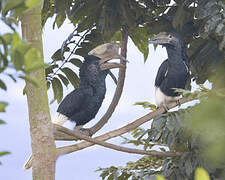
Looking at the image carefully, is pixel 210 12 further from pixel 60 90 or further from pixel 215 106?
pixel 215 106

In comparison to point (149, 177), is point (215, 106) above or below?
above

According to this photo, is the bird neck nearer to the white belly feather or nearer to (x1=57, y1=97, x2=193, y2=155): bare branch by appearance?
the white belly feather

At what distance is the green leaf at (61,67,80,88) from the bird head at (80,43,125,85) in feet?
0.61

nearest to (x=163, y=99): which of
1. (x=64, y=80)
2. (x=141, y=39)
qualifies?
(x=141, y=39)

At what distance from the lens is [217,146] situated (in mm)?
452

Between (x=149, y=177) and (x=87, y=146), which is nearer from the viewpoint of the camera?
(x=87, y=146)

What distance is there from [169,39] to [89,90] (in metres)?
0.53

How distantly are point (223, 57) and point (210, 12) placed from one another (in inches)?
10.8

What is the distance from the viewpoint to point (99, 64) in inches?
87.5

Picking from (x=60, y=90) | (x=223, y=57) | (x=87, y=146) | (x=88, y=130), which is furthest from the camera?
(x=60, y=90)

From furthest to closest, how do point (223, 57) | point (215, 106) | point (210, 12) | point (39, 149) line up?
point (223, 57) < point (210, 12) < point (39, 149) < point (215, 106)

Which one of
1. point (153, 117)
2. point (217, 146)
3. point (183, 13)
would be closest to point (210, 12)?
point (183, 13)

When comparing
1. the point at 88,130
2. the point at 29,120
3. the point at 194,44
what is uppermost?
the point at 194,44

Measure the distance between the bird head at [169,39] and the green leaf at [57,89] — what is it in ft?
2.05
